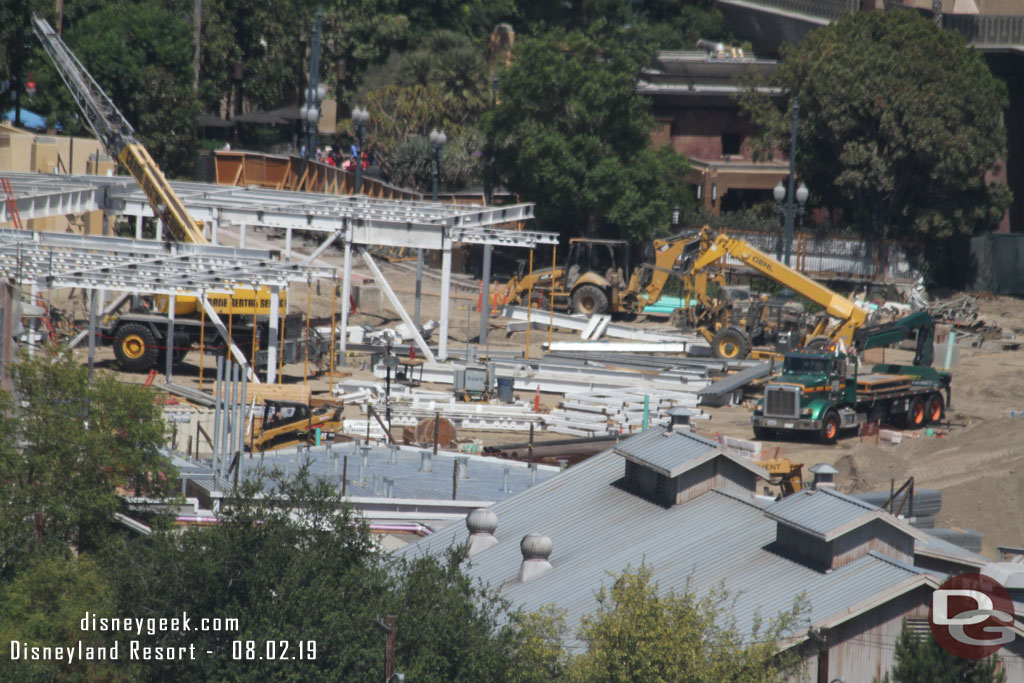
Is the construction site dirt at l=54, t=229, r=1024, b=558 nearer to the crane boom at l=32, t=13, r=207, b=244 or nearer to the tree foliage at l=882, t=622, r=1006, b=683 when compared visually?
the crane boom at l=32, t=13, r=207, b=244

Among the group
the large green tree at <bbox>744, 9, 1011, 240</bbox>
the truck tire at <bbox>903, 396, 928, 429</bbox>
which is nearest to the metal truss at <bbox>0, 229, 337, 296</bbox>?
the truck tire at <bbox>903, 396, 928, 429</bbox>

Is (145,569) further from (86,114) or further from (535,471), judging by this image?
(86,114)

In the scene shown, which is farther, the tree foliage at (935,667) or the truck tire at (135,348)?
the truck tire at (135,348)

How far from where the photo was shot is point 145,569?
51.5ft

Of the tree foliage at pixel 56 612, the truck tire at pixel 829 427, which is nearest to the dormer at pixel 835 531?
the tree foliage at pixel 56 612

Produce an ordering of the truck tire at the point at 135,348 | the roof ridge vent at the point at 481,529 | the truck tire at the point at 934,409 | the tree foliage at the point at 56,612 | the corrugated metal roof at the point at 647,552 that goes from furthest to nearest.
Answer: the truck tire at the point at 934,409 → the truck tire at the point at 135,348 → the roof ridge vent at the point at 481,529 → the corrugated metal roof at the point at 647,552 → the tree foliage at the point at 56,612

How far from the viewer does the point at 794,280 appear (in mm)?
41750

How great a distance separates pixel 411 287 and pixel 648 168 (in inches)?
359

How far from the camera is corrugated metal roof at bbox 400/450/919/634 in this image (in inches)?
647

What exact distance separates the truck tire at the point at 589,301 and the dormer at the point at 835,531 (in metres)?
28.7

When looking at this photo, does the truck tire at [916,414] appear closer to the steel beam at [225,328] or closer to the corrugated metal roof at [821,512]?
the steel beam at [225,328]

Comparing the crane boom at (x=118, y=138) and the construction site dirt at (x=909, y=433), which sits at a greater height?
the crane boom at (x=118, y=138)

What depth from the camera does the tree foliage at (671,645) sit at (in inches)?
568

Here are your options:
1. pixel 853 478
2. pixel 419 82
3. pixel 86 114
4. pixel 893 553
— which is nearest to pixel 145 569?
pixel 893 553
